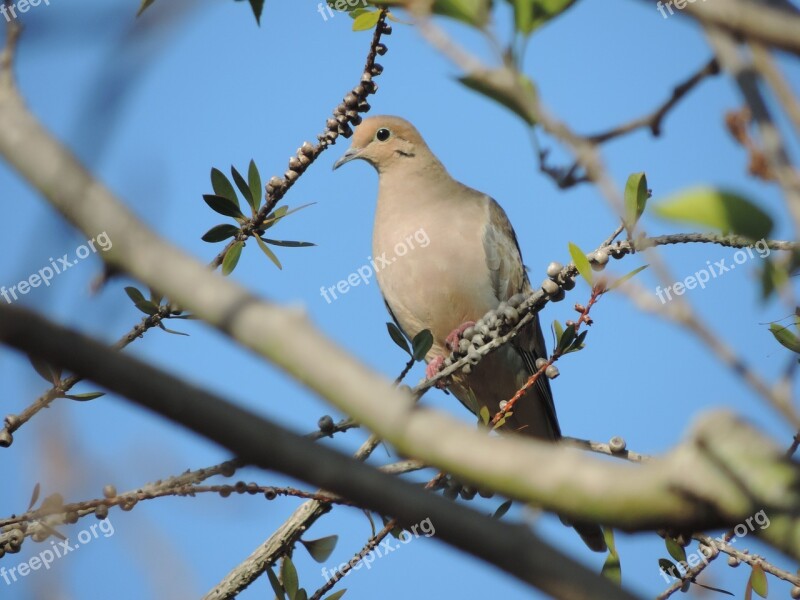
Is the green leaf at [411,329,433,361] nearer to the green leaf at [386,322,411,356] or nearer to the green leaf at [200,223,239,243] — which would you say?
the green leaf at [386,322,411,356]

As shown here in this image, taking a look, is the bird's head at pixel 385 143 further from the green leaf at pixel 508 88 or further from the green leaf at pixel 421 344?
the green leaf at pixel 508 88

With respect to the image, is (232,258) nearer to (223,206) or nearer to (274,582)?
(223,206)

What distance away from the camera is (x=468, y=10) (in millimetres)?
1134

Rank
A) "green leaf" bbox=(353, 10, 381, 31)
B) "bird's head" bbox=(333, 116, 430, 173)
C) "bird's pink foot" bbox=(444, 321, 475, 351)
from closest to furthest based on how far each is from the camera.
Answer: "green leaf" bbox=(353, 10, 381, 31) → "bird's pink foot" bbox=(444, 321, 475, 351) → "bird's head" bbox=(333, 116, 430, 173)

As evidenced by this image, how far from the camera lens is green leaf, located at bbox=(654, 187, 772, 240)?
88 cm

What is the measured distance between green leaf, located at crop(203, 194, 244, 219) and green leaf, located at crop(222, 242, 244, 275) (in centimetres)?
12

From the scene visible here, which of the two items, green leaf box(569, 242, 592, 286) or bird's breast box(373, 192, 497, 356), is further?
bird's breast box(373, 192, 497, 356)

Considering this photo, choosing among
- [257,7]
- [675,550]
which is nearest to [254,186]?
[257,7]

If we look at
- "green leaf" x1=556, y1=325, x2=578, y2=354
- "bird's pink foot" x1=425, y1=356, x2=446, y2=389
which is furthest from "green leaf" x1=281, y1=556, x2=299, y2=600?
"bird's pink foot" x1=425, y1=356, x2=446, y2=389

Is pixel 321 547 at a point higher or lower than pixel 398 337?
lower

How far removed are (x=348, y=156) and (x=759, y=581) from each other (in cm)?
361

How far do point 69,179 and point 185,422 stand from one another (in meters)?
0.26

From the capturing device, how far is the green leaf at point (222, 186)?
3100 mm

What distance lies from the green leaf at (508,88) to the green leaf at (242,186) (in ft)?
6.72
